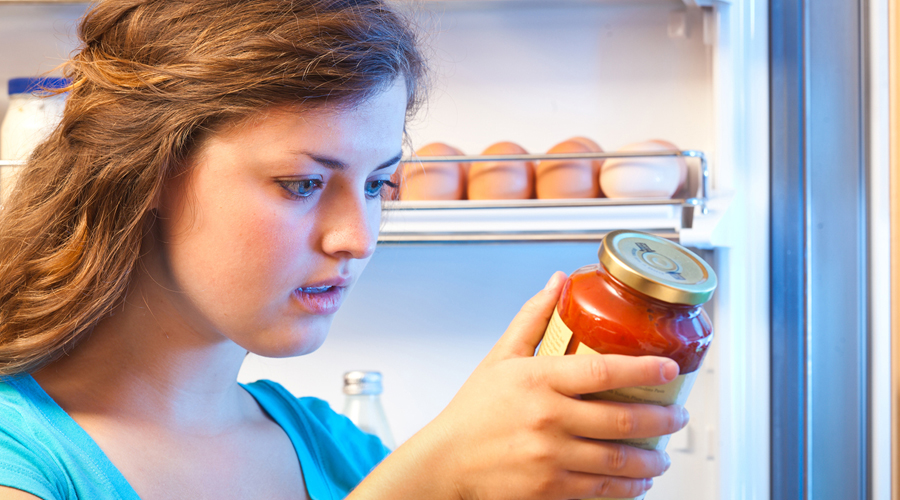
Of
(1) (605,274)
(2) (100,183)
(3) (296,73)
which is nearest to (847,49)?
(1) (605,274)

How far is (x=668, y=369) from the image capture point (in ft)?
1.23

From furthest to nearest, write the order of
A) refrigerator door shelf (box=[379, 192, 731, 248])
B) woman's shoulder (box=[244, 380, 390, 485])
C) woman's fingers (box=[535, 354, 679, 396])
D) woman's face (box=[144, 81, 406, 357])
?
refrigerator door shelf (box=[379, 192, 731, 248]), woman's shoulder (box=[244, 380, 390, 485]), woman's face (box=[144, 81, 406, 357]), woman's fingers (box=[535, 354, 679, 396])

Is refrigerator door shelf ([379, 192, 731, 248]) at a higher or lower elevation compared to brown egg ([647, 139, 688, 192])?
lower

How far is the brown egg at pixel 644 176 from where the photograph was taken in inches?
34.9

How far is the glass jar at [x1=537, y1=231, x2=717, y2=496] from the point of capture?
391 mm

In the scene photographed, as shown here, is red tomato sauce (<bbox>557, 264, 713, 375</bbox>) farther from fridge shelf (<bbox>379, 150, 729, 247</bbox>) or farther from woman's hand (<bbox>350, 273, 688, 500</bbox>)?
fridge shelf (<bbox>379, 150, 729, 247</bbox>)

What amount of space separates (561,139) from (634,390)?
2.31 ft

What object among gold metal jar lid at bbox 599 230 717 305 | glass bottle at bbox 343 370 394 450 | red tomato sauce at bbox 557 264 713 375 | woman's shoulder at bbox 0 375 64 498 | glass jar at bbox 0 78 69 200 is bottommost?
glass bottle at bbox 343 370 394 450

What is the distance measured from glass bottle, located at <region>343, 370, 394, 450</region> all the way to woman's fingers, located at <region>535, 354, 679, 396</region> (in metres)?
0.60

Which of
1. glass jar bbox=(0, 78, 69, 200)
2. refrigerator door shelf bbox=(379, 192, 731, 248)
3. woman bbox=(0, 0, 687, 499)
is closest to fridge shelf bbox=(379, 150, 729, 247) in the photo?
refrigerator door shelf bbox=(379, 192, 731, 248)

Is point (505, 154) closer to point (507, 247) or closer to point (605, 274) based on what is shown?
point (507, 247)

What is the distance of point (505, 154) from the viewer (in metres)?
0.92

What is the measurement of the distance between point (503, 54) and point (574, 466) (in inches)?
30.3

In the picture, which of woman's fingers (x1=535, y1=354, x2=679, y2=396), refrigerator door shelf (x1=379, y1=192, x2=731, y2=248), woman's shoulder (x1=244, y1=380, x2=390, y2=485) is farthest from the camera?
refrigerator door shelf (x1=379, y1=192, x2=731, y2=248)
